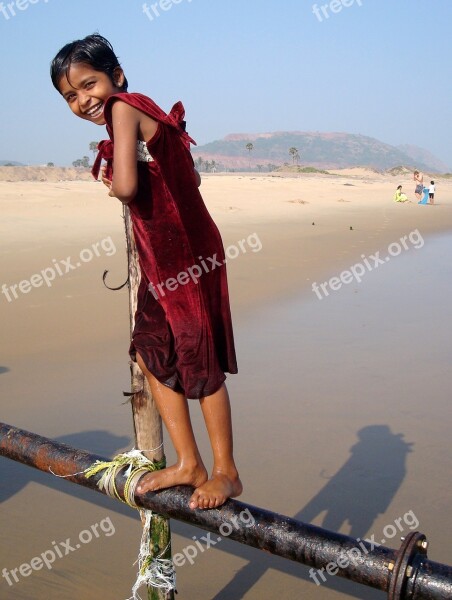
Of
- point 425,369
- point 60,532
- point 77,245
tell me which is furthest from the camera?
point 77,245

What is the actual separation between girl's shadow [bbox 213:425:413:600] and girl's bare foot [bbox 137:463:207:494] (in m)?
1.52

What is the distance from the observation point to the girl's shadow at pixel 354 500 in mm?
3730

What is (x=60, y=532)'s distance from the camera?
4.02m

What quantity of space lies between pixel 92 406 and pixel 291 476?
184 centimetres

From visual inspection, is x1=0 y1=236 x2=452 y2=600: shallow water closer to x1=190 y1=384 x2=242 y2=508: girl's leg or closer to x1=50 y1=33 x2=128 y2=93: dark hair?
x1=190 y1=384 x2=242 y2=508: girl's leg

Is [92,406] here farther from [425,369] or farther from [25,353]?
[425,369]

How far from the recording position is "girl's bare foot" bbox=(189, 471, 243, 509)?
7.27ft

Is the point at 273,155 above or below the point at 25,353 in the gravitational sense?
above

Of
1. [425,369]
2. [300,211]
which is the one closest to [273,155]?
[300,211]

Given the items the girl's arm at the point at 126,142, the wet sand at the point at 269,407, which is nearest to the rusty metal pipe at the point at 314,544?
the girl's arm at the point at 126,142

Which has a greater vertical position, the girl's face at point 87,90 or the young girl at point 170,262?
the girl's face at point 87,90

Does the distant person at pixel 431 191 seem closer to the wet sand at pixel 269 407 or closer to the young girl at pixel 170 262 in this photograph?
the wet sand at pixel 269 407

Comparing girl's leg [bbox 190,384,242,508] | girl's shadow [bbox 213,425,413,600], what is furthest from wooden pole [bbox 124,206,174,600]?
girl's shadow [bbox 213,425,413,600]

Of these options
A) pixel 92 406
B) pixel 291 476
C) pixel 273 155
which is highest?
pixel 273 155
